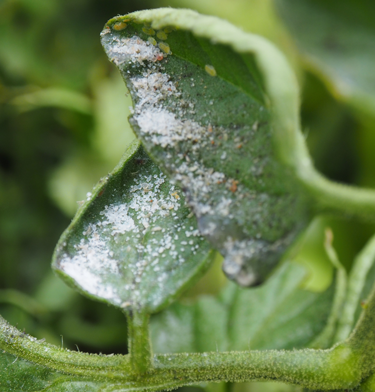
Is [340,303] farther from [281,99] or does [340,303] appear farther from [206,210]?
[281,99]

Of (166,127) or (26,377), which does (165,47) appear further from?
(26,377)

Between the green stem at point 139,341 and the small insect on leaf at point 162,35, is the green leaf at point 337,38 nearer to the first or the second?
the small insect on leaf at point 162,35

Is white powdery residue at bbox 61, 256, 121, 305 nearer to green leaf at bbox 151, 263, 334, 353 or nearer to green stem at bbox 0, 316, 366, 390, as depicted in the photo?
green stem at bbox 0, 316, 366, 390

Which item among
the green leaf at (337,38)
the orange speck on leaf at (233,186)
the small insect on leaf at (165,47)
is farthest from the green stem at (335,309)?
the green leaf at (337,38)

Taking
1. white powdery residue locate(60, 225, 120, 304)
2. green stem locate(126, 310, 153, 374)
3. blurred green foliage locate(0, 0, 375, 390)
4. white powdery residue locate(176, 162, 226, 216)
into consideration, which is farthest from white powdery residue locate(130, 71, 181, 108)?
blurred green foliage locate(0, 0, 375, 390)

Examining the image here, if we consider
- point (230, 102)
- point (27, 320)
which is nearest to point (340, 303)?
point (230, 102)

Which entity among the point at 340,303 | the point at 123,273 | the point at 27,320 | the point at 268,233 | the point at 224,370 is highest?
the point at 268,233
